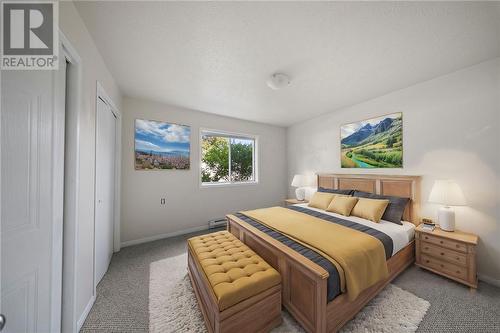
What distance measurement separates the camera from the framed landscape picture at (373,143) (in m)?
2.73

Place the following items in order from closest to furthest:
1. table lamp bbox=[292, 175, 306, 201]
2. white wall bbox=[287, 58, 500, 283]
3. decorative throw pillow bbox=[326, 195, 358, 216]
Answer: white wall bbox=[287, 58, 500, 283], decorative throw pillow bbox=[326, 195, 358, 216], table lamp bbox=[292, 175, 306, 201]

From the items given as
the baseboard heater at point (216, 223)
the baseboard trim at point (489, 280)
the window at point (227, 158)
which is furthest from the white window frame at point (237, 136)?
the baseboard trim at point (489, 280)

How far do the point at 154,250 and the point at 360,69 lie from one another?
3.91m

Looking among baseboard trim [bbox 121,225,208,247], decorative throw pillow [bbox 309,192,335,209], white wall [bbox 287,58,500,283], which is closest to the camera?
white wall [bbox 287,58,500,283]

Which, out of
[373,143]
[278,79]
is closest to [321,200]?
[373,143]

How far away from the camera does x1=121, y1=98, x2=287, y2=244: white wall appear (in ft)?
9.70

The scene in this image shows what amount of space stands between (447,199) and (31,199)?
3.65m

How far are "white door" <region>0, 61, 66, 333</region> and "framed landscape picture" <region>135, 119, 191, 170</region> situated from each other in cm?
201

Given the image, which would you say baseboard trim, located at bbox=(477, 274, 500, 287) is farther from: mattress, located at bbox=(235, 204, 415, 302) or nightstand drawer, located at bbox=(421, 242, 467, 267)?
mattress, located at bbox=(235, 204, 415, 302)

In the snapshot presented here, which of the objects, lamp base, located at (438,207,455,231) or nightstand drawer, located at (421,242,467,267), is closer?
nightstand drawer, located at (421,242,467,267)

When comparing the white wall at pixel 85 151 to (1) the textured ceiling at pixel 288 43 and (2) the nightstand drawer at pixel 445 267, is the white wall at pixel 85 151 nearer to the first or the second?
(1) the textured ceiling at pixel 288 43

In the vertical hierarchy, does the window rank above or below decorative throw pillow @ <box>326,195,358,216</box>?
above

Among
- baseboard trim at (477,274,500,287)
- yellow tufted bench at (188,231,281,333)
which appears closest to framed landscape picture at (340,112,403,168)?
baseboard trim at (477,274,500,287)

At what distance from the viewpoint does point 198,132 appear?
3.60 m
